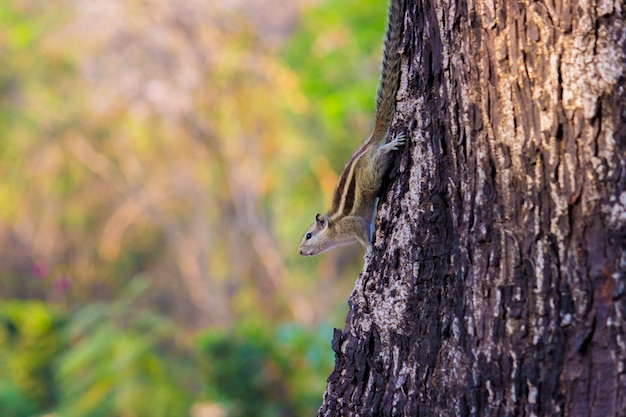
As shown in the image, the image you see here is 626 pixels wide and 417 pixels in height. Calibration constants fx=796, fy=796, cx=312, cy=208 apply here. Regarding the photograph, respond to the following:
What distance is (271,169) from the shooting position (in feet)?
30.1

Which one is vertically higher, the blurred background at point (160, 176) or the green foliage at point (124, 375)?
the blurred background at point (160, 176)

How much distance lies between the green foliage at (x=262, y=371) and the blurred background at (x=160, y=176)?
0.85 meters

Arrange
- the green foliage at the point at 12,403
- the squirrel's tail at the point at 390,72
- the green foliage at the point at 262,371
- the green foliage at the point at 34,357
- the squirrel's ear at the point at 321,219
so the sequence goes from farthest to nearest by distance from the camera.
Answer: the green foliage at the point at 34,357 → the green foliage at the point at 12,403 → the green foliage at the point at 262,371 → the squirrel's ear at the point at 321,219 → the squirrel's tail at the point at 390,72

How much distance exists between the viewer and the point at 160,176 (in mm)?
9789

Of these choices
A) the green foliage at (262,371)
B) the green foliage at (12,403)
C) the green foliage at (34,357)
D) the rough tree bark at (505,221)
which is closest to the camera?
the rough tree bark at (505,221)

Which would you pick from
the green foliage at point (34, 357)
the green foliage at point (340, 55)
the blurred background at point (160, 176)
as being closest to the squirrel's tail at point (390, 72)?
the green foliage at point (340, 55)

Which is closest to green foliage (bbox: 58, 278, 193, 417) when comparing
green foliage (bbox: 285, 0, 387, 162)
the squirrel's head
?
green foliage (bbox: 285, 0, 387, 162)

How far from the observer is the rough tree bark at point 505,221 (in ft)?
5.17

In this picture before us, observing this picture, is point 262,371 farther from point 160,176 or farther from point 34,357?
point 160,176

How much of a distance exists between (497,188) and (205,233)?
7.84m

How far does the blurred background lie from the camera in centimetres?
639

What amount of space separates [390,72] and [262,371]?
330 cm

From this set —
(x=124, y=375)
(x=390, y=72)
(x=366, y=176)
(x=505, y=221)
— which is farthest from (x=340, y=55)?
(x=505, y=221)

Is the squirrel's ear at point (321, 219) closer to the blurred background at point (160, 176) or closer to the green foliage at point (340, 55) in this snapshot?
the green foliage at point (340, 55)
